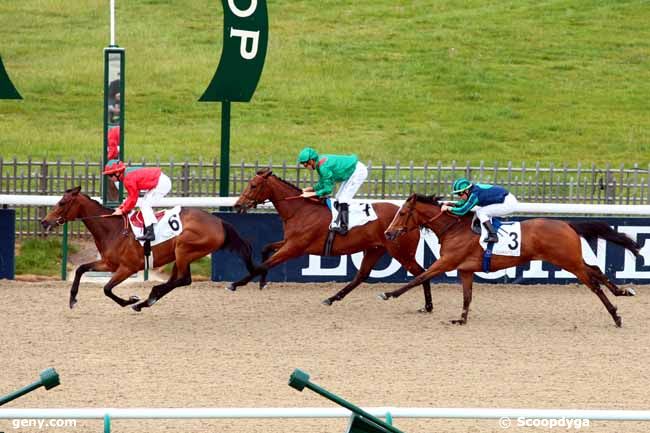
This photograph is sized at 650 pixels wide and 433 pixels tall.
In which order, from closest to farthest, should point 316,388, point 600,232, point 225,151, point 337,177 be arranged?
point 316,388 < point 600,232 < point 337,177 < point 225,151

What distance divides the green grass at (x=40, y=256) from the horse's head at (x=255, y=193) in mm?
3207

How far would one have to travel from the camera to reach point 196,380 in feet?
34.9

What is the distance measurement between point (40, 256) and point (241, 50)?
3.83m

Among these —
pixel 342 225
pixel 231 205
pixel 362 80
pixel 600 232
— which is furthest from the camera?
pixel 362 80

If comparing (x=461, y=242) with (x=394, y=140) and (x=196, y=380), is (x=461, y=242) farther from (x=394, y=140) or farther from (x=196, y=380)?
(x=394, y=140)

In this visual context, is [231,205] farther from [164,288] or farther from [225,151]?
[164,288]

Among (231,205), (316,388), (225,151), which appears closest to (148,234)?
(231,205)

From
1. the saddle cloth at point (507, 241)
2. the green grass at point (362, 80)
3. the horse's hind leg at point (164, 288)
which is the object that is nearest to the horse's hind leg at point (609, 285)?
the saddle cloth at point (507, 241)

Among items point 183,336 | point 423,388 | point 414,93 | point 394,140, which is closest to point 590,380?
point 423,388

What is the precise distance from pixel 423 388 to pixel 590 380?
153 cm

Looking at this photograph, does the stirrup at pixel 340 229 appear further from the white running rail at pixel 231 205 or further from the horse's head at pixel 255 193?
the white running rail at pixel 231 205

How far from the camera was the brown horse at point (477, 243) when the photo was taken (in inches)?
523

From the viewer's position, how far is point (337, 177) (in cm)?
1416

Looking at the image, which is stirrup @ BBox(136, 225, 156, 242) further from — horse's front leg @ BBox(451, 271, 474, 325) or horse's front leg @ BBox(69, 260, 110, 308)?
horse's front leg @ BBox(451, 271, 474, 325)
